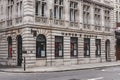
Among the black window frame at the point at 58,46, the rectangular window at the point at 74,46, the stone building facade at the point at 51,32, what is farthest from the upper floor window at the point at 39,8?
the rectangular window at the point at 74,46

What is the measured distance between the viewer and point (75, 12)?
3325 cm

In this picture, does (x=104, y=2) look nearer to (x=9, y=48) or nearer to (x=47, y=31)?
(x=47, y=31)

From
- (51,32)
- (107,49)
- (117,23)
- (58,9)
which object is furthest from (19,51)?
(117,23)

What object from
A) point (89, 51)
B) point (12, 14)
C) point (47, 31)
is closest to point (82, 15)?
point (89, 51)

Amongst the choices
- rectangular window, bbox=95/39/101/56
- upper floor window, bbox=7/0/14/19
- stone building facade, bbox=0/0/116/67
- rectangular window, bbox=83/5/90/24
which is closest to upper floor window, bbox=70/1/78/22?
stone building facade, bbox=0/0/116/67

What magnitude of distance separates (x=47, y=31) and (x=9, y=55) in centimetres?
575

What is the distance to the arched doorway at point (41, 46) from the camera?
27.8 metres

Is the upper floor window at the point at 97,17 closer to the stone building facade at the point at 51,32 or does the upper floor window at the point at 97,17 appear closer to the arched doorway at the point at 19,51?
the stone building facade at the point at 51,32

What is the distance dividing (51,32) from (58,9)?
3326mm

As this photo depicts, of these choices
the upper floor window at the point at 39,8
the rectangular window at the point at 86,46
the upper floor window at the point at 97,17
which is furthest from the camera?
the upper floor window at the point at 97,17

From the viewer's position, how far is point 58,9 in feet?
100

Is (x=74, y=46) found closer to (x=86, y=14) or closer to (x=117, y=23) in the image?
(x=86, y=14)

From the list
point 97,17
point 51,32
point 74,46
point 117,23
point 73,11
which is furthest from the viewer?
point 117,23

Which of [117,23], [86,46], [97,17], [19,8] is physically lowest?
[86,46]
